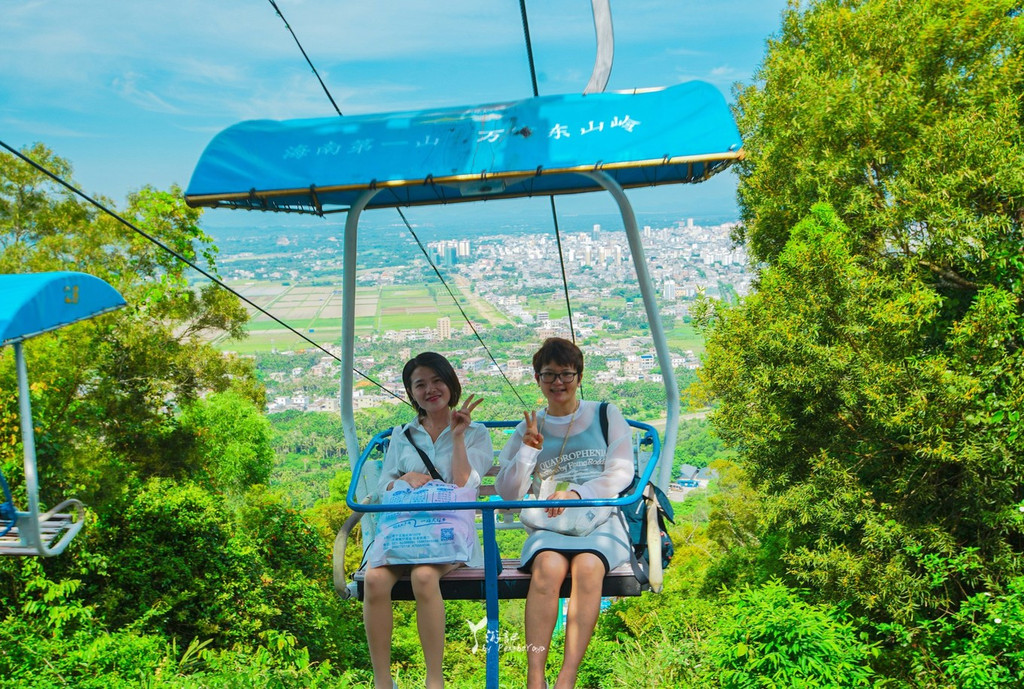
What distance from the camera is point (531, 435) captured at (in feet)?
9.77

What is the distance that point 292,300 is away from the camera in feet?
151

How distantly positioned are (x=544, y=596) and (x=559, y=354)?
84cm

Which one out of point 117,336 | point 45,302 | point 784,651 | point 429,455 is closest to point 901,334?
point 784,651

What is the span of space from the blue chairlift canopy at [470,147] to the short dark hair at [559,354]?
656 millimetres

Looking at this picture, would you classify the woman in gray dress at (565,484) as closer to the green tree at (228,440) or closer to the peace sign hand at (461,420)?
the peace sign hand at (461,420)

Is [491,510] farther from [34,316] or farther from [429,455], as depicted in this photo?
[34,316]

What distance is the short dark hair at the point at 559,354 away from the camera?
3.09 metres

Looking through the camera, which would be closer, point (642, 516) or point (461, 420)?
point (461, 420)

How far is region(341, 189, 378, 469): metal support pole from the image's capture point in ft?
10.6

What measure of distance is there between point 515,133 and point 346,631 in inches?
648

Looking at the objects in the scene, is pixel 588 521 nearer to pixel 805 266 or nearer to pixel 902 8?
pixel 805 266

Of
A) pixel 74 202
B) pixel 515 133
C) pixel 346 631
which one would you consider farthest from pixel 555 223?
pixel 346 631

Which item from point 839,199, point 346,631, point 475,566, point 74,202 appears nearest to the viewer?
point 475,566

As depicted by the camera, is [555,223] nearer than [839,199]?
Yes
